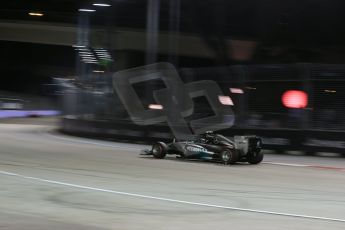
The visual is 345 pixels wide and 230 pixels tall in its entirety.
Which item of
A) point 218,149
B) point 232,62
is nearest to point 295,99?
point 218,149

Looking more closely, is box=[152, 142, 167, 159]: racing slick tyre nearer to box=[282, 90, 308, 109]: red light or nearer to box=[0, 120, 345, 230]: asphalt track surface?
box=[0, 120, 345, 230]: asphalt track surface

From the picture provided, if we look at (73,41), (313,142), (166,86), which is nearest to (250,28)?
(166,86)

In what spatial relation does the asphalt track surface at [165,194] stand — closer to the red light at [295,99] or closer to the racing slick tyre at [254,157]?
the racing slick tyre at [254,157]

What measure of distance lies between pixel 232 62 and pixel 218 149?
19247mm

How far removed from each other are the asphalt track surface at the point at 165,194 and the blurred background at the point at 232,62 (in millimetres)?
4146

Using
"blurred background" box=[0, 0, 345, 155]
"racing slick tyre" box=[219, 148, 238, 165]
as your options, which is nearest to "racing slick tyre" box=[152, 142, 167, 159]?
"racing slick tyre" box=[219, 148, 238, 165]

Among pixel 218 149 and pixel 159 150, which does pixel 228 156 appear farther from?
pixel 159 150

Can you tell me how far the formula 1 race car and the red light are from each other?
5.20 meters

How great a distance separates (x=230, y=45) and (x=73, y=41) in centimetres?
3107

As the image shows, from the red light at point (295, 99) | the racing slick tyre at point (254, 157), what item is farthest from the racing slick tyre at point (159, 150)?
the red light at point (295, 99)

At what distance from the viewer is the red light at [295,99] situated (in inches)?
814

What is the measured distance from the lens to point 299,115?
2044cm

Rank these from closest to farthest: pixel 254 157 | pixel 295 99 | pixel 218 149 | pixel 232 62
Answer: pixel 218 149 < pixel 254 157 < pixel 295 99 < pixel 232 62

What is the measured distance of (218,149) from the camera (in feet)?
51.4
